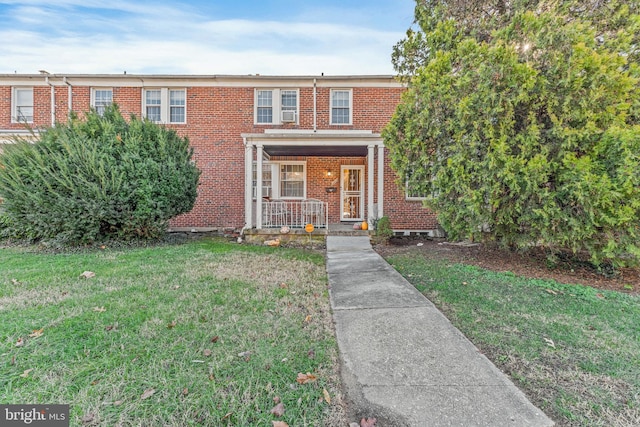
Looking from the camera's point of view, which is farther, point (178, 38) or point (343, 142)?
point (178, 38)

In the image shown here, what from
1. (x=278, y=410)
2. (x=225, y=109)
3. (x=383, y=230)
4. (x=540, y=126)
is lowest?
(x=278, y=410)

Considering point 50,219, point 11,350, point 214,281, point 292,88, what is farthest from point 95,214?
point 292,88

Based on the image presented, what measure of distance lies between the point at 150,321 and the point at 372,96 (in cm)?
971

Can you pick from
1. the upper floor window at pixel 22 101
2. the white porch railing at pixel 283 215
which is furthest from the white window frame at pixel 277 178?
the upper floor window at pixel 22 101

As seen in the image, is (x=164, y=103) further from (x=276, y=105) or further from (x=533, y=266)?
(x=533, y=266)

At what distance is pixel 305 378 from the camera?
1926 mm

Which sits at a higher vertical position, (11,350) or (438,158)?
(438,158)

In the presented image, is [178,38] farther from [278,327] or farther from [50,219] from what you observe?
[278,327]

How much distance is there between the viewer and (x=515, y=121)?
4.83 meters

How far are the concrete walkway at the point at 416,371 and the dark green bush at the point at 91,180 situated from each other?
5835 millimetres

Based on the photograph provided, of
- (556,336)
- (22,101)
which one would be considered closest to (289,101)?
(22,101)

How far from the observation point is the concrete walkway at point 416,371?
5.26 ft

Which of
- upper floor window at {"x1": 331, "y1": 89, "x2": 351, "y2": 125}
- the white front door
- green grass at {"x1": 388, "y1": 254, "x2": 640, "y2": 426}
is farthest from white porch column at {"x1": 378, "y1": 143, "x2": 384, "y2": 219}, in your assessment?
green grass at {"x1": 388, "y1": 254, "x2": 640, "y2": 426}

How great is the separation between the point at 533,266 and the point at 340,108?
7643mm
